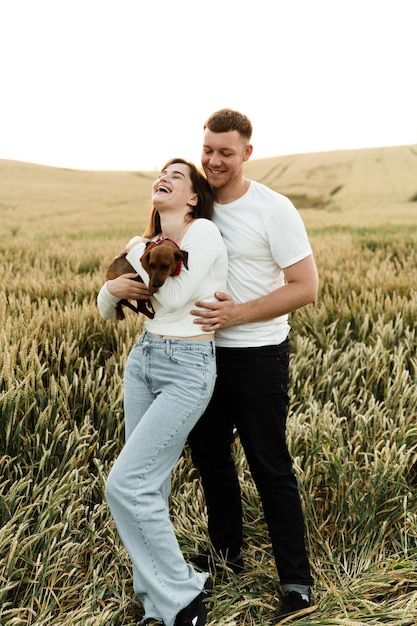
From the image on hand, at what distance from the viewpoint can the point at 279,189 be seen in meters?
33.5

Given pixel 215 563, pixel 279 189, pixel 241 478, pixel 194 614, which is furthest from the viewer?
pixel 279 189

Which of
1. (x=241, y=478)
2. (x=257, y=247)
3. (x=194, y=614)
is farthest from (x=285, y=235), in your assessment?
(x=194, y=614)

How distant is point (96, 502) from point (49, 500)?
42 centimetres

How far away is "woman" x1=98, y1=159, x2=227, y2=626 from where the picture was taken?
2.38 meters

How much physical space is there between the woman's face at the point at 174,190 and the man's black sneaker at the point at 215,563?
178 centimetres

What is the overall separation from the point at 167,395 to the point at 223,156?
42.4 inches

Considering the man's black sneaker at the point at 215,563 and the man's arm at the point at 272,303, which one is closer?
the man's arm at the point at 272,303

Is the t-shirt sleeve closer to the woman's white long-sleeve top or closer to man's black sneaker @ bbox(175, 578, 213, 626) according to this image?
the woman's white long-sleeve top

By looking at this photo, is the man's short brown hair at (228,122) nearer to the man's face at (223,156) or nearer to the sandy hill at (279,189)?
the man's face at (223,156)

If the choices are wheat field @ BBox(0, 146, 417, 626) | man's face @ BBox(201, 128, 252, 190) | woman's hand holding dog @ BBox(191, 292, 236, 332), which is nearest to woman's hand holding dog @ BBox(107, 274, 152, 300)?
woman's hand holding dog @ BBox(191, 292, 236, 332)

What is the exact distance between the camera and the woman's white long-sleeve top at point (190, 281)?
7.89ft

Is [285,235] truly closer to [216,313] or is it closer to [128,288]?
[216,313]

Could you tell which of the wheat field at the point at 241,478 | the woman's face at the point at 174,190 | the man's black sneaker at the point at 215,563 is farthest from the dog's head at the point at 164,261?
the man's black sneaker at the point at 215,563

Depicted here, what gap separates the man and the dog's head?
0.26 meters
